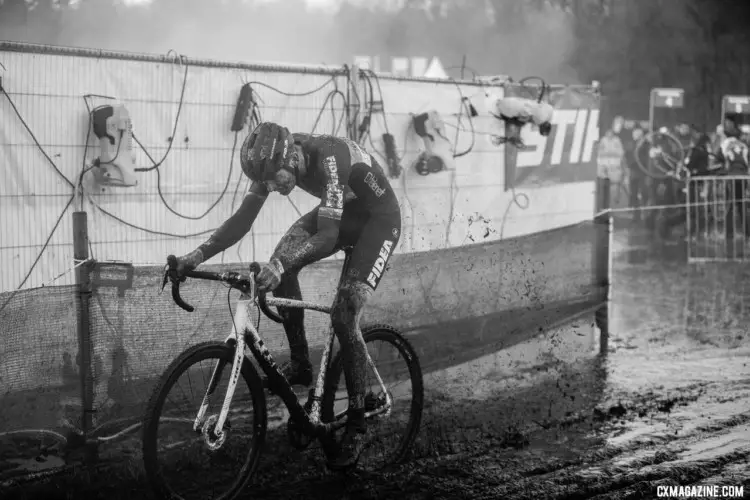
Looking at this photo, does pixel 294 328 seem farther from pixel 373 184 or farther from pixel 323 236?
pixel 373 184

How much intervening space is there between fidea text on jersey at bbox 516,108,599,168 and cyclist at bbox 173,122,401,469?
674cm

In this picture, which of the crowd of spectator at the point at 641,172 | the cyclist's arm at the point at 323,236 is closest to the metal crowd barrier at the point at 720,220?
the crowd of spectator at the point at 641,172

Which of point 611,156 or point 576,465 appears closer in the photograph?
point 576,465

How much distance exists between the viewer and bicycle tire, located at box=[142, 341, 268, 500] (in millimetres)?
4562

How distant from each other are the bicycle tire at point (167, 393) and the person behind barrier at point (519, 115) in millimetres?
7193

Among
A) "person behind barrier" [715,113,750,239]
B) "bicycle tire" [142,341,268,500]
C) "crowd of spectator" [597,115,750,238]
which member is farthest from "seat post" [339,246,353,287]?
"crowd of spectator" [597,115,750,238]

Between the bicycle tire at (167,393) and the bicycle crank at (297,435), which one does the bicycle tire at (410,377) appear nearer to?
the bicycle crank at (297,435)

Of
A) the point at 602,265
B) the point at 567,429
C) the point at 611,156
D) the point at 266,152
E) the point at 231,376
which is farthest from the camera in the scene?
the point at 611,156

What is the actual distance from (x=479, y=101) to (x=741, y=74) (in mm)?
33758

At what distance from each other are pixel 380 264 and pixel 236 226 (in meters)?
0.90

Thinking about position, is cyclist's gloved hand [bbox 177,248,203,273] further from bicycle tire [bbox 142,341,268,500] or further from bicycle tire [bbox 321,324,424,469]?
bicycle tire [bbox 321,324,424,469]

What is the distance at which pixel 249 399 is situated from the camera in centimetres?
517

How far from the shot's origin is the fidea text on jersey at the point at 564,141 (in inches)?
483

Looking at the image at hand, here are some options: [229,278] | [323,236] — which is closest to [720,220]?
[323,236]
